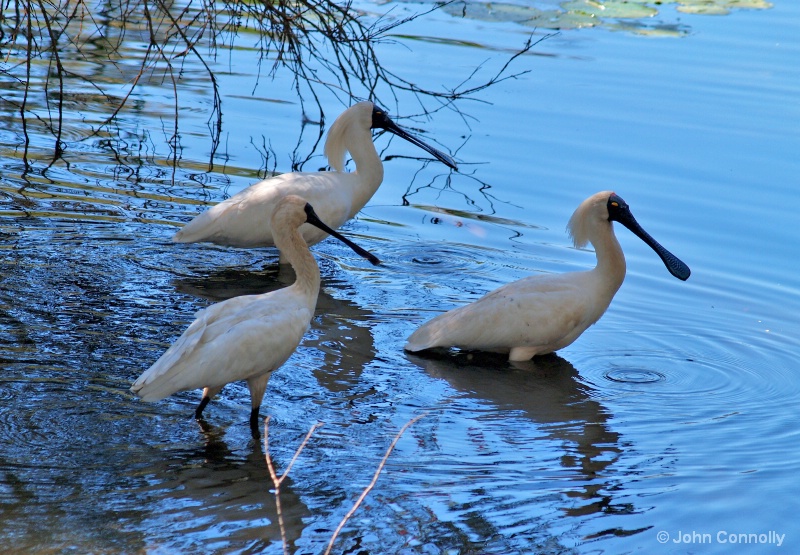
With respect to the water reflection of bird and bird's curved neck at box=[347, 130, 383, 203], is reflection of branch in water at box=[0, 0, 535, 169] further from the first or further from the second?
the water reflection of bird

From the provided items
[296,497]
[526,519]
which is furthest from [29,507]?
[526,519]

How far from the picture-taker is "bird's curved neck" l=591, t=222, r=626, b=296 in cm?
741

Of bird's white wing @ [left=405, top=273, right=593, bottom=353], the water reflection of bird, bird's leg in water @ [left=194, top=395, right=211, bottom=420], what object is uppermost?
bird's white wing @ [left=405, top=273, right=593, bottom=353]

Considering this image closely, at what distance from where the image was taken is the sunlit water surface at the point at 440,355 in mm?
5109

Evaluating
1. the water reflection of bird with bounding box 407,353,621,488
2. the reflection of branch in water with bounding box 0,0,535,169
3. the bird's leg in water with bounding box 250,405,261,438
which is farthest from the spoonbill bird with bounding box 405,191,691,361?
the reflection of branch in water with bounding box 0,0,535,169

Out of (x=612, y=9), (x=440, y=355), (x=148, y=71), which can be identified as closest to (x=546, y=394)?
(x=440, y=355)

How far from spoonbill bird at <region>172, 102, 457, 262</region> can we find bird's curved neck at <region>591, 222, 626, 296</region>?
2.10 meters

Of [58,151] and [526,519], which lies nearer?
[526,519]

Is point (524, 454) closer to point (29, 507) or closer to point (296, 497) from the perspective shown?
point (296, 497)

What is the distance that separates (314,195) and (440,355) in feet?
6.27

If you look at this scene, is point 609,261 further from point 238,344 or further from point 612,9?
point 612,9

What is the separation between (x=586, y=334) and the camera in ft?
26.0

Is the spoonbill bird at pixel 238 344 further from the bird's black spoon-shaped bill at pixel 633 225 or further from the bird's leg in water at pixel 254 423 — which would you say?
the bird's black spoon-shaped bill at pixel 633 225

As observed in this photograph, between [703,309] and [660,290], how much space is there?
1.43ft
